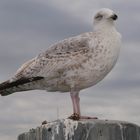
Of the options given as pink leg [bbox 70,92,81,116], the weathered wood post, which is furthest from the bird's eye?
the weathered wood post

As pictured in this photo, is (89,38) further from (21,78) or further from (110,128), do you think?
(110,128)

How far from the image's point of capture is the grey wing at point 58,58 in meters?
8.41

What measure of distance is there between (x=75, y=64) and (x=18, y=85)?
50.0 inches

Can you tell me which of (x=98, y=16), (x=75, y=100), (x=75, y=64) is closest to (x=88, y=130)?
(x=75, y=100)

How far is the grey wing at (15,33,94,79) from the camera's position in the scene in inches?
331

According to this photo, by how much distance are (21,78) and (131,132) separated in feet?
10.1

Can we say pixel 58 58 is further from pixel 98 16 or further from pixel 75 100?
pixel 98 16

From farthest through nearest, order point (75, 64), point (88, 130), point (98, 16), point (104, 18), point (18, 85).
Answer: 1. point (98, 16)
2. point (104, 18)
3. point (18, 85)
4. point (75, 64)
5. point (88, 130)

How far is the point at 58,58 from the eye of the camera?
873 cm

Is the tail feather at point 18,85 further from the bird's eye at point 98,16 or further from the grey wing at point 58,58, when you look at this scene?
the bird's eye at point 98,16

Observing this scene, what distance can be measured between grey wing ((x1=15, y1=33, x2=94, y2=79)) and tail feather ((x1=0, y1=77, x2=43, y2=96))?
4.5 inches

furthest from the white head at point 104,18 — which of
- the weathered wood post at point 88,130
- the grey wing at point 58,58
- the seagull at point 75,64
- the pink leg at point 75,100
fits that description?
the weathered wood post at point 88,130

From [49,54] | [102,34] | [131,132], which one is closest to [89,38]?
[102,34]

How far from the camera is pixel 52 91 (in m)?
8.92
